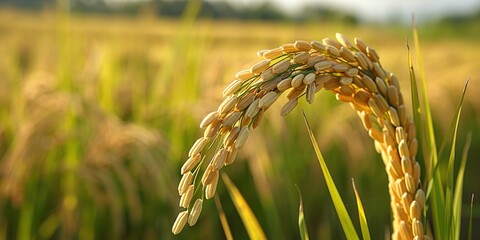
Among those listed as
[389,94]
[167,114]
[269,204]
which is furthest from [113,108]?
[389,94]

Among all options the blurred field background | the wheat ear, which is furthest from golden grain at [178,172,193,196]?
the blurred field background

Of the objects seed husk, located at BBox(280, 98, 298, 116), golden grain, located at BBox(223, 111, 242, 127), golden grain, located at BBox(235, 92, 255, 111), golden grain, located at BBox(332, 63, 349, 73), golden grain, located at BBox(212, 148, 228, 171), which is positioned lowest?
golden grain, located at BBox(212, 148, 228, 171)

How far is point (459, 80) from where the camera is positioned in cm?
576

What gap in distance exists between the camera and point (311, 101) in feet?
2.25

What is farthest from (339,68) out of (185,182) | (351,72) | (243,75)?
(185,182)

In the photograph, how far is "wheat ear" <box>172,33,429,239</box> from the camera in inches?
26.3

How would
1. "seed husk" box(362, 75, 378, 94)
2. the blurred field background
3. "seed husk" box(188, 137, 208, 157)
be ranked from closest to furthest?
1. "seed husk" box(188, 137, 208, 157)
2. "seed husk" box(362, 75, 378, 94)
3. the blurred field background

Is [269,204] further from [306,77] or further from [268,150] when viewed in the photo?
[306,77]

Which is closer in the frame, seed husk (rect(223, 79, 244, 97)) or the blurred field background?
seed husk (rect(223, 79, 244, 97))

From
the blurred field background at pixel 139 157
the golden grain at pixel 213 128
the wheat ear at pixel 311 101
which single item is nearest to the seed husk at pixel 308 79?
the wheat ear at pixel 311 101

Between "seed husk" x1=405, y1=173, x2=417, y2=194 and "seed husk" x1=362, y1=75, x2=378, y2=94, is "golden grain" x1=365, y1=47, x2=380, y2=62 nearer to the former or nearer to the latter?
"seed husk" x1=362, y1=75, x2=378, y2=94

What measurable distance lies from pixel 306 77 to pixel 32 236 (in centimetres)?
163

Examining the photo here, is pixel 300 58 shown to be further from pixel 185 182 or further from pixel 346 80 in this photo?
pixel 185 182

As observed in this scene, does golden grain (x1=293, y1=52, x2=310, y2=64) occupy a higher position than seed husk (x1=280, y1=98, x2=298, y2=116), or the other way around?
golden grain (x1=293, y1=52, x2=310, y2=64)
